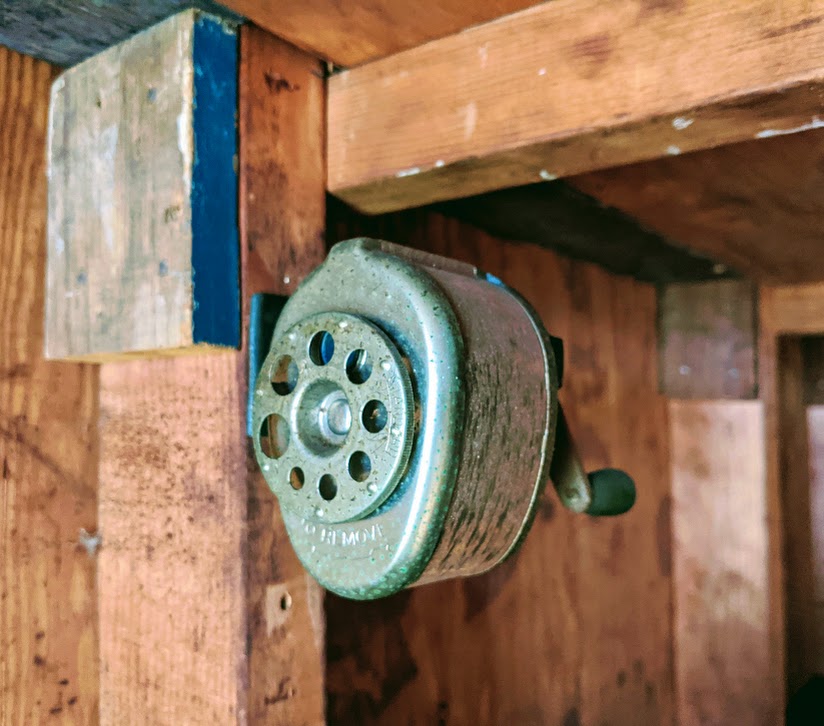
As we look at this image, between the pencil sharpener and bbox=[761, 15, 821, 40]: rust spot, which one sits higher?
bbox=[761, 15, 821, 40]: rust spot

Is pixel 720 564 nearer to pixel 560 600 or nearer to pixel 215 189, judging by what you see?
pixel 560 600

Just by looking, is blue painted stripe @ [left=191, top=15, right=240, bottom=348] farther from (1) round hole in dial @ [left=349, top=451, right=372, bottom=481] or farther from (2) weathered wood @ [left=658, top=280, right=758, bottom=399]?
(2) weathered wood @ [left=658, top=280, right=758, bottom=399]

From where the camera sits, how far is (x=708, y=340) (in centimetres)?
141

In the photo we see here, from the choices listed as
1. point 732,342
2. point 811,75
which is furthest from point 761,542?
point 811,75

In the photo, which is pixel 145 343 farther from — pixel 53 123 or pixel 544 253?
pixel 544 253

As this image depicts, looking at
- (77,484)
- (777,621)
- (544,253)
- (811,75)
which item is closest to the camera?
(811,75)

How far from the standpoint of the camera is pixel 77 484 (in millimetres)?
677

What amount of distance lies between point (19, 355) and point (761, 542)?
1.25m

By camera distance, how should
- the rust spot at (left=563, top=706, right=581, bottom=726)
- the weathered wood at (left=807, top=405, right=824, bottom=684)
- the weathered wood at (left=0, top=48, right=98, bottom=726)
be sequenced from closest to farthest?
the weathered wood at (left=0, top=48, right=98, bottom=726) < the rust spot at (left=563, top=706, right=581, bottom=726) < the weathered wood at (left=807, top=405, right=824, bottom=684)

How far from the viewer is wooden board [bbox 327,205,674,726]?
2.76ft

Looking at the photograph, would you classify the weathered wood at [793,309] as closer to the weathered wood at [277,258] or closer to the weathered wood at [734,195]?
the weathered wood at [734,195]

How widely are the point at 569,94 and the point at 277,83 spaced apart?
0.23 meters

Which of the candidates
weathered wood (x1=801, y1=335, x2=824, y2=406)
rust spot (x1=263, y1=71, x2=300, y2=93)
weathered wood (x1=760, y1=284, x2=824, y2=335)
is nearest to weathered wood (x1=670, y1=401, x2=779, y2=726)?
weathered wood (x1=760, y1=284, x2=824, y2=335)

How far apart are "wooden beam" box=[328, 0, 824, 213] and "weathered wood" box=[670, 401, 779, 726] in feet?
3.19
